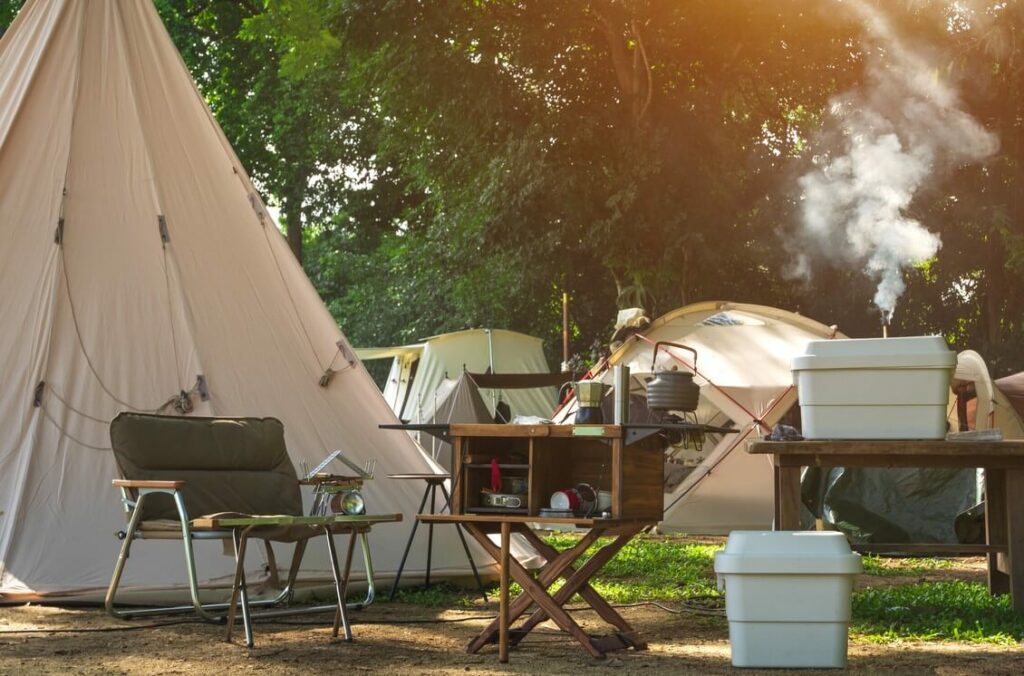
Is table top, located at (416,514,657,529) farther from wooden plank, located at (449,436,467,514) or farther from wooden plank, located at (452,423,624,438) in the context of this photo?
wooden plank, located at (452,423,624,438)

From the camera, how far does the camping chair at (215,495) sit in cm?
508

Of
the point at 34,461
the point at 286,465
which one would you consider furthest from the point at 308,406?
the point at 34,461

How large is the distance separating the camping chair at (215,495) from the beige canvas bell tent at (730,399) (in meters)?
4.38

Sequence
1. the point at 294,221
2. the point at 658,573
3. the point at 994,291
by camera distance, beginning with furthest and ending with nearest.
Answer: the point at 294,221, the point at 994,291, the point at 658,573

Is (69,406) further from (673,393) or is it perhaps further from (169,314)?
(673,393)

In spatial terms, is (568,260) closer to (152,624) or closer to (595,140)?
(595,140)

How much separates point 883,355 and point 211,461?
9.01ft

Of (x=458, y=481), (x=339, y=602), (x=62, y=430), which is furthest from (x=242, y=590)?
(x=62, y=430)

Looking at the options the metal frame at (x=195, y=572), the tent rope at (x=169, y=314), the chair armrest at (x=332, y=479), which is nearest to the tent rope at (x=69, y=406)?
the tent rope at (x=169, y=314)

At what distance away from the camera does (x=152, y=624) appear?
5.44 m

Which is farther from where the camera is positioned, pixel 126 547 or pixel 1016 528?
pixel 1016 528

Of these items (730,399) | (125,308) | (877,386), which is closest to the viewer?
(877,386)

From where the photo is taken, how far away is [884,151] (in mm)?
14141

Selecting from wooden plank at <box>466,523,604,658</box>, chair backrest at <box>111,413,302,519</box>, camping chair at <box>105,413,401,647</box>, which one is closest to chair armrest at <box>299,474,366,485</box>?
camping chair at <box>105,413,401,647</box>
